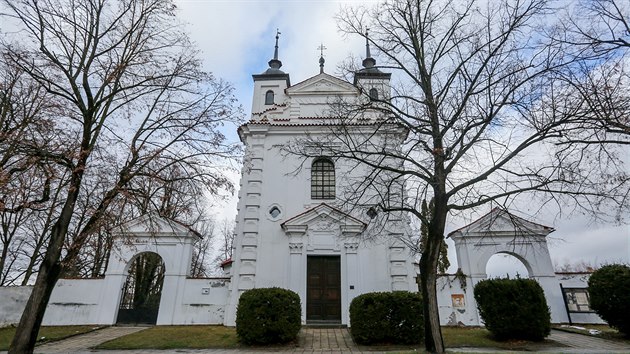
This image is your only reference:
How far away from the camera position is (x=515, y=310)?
1064 cm

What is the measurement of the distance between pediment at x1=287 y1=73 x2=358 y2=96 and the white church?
11.2 feet

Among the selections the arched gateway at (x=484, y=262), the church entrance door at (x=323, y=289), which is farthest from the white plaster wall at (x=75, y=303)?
the arched gateway at (x=484, y=262)

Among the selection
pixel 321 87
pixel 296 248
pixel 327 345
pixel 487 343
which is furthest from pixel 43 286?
pixel 321 87

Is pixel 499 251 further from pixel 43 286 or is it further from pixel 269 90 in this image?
pixel 43 286

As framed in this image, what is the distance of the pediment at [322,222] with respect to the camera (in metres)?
15.7

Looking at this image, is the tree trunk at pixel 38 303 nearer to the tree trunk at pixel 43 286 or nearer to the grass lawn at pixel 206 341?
the tree trunk at pixel 43 286

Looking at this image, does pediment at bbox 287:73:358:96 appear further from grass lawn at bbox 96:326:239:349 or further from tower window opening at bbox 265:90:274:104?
grass lawn at bbox 96:326:239:349

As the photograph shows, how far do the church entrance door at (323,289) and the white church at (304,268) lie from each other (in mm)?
40

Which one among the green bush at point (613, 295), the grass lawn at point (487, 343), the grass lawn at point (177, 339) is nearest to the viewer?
the grass lawn at point (487, 343)

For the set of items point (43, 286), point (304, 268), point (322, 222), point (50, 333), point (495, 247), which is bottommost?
point (50, 333)

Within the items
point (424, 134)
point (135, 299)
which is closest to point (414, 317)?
point (424, 134)

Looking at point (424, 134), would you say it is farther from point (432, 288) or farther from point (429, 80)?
point (432, 288)

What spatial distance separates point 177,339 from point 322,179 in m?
9.23

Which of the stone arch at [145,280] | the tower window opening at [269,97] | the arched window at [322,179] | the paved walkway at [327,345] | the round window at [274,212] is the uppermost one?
the tower window opening at [269,97]
